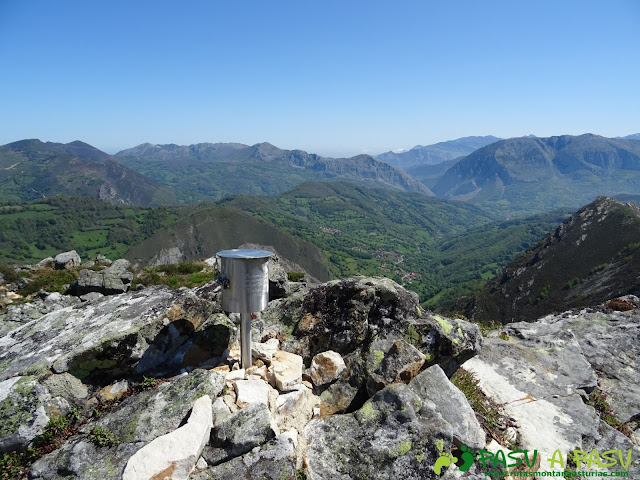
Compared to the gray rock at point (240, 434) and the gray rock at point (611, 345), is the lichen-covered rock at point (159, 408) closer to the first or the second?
the gray rock at point (240, 434)

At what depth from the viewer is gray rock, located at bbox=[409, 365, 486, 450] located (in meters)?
6.79

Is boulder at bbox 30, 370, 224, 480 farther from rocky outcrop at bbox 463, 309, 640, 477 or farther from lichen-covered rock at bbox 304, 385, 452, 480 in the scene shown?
rocky outcrop at bbox 463, 309, 640, 477

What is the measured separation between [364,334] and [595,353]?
10.0 metres

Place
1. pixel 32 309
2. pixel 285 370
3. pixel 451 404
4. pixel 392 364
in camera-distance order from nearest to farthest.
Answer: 1. pixel 451 404
2. pixel 392 364
3. pixel 285 370
4. pixel 32 309

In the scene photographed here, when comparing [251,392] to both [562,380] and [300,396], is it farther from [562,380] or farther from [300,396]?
[562,380]

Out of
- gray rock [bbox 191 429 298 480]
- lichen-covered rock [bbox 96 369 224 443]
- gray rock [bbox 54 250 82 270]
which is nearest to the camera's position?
gray rock [bbox 191 429 298 480]

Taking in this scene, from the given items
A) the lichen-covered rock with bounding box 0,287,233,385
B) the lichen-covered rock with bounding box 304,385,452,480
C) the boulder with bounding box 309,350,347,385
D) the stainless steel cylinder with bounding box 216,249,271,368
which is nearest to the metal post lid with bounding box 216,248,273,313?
the stainless steel cylinder with bounding box 216,249,271,368

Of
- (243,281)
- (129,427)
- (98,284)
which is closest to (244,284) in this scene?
(243,281)

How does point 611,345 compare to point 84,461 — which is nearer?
point 84,461

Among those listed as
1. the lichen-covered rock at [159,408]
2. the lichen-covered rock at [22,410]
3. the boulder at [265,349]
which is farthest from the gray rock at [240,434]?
the lichen-covered rock at [22,410]

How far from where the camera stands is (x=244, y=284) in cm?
827

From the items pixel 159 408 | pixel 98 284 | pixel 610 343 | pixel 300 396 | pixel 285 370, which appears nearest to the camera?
pixel 159 408

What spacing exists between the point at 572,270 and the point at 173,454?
15602cm

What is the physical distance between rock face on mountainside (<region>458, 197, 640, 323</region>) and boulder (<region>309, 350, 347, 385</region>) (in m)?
103
